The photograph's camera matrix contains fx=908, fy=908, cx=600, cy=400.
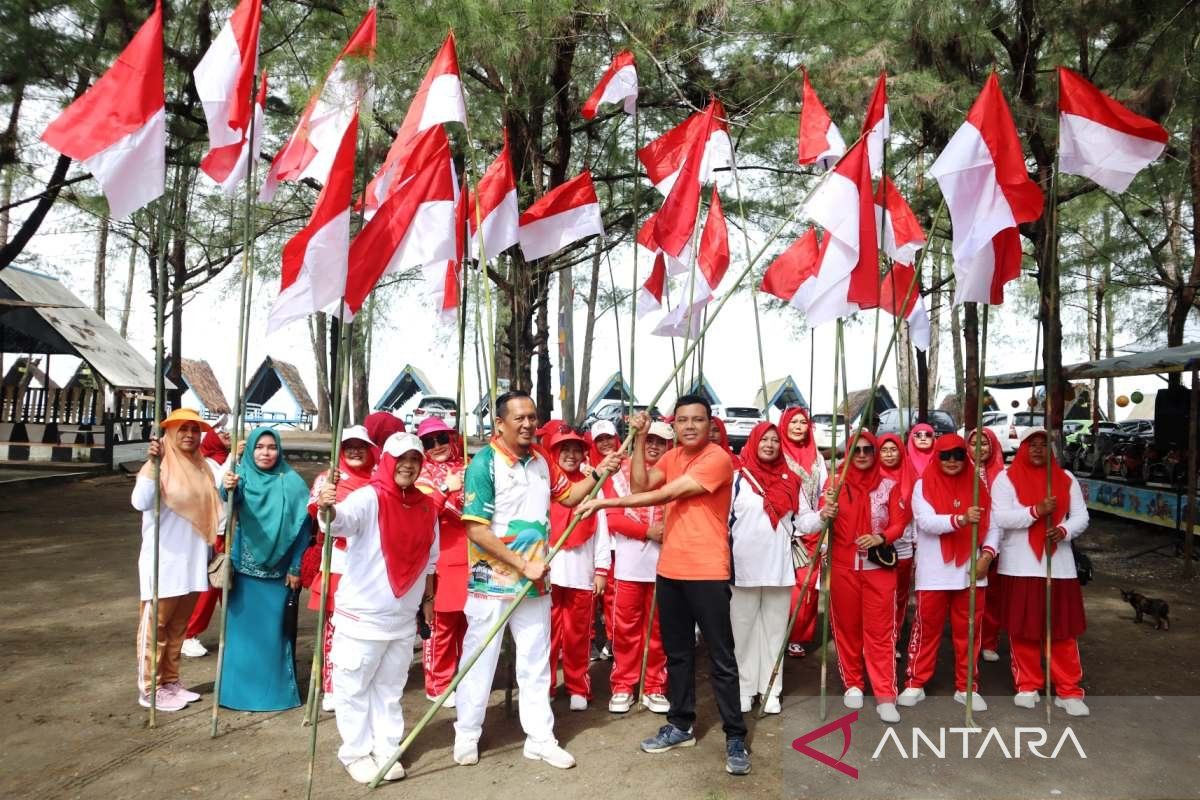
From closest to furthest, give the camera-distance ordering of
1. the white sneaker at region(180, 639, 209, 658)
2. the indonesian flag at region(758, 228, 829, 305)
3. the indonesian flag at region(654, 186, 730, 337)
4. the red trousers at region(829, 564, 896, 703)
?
the red trousers at region(829, 564, 896, 703) → the white sneaker at region(180, 639, 209, 658) → the indonesian flag at region(758, 228, 829, 305) → the indonesian flag at region(654, 186, 730, 337)

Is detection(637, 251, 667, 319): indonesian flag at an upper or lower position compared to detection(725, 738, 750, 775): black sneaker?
upper

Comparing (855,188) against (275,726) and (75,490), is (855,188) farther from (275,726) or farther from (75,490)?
(75,490)

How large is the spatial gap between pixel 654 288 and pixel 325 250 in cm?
327

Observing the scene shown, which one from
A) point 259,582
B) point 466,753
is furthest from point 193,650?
point 466,753

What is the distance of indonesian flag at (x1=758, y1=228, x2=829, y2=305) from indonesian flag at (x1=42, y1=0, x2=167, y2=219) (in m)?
3.99

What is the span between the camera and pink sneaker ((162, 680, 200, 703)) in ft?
16.0

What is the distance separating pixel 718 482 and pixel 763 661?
1.42 meters

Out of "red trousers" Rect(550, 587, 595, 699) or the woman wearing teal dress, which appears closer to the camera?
the woman wearing teal dress

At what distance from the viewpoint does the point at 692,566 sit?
421cm

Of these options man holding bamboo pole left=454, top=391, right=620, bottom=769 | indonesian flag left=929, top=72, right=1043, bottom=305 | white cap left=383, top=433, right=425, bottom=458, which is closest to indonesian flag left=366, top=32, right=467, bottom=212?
white cap left=383, top=433, right=425, bottom=458

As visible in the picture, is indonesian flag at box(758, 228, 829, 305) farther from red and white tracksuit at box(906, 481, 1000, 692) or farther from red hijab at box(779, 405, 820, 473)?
red and white tracksuit at box(906, 481, 1000, 692)

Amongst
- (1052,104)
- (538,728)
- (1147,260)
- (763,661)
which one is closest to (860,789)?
(763,661)

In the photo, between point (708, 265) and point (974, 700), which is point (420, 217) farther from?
point (974, 700)

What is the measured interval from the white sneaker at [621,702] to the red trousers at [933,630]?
5.34ft
